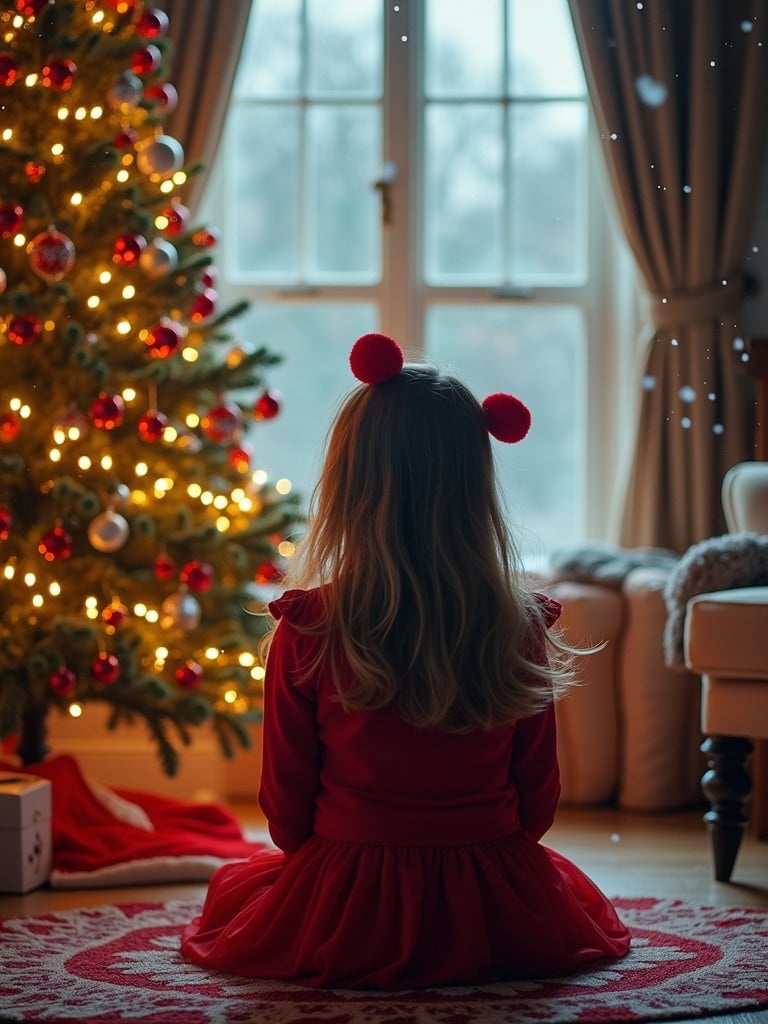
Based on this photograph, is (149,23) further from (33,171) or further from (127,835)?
(127,835)

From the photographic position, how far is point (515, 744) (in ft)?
5.81

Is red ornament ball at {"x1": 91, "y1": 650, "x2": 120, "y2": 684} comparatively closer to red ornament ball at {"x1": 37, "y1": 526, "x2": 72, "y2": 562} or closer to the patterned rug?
red ornament ball at {"x1": 37, "y1": 526, "x2": 72, "y2": 562}

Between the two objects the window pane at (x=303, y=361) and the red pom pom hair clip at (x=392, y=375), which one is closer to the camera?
the red pom pom hair clip at (x=392, y=375)

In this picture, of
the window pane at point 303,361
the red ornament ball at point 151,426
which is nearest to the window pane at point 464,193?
the window pane at point 303,361

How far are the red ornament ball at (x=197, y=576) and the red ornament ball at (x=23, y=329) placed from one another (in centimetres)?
54

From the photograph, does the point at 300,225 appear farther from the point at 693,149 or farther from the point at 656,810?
the point at 656,810

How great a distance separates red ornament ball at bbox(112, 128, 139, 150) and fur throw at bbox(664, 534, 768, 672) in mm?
1392

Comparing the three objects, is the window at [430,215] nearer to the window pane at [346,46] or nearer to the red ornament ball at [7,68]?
the window pane at [346,46]

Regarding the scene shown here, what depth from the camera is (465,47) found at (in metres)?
3.48

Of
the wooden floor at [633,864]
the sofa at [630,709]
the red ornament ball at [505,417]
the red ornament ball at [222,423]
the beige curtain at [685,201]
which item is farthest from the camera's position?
the beige curtain at [685,201]

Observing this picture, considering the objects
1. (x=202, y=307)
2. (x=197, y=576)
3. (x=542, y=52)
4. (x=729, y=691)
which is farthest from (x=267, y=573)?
(x=542, y=52)

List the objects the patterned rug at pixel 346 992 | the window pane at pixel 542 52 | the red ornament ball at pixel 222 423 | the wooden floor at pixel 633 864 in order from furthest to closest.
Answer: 1. the window pane at pixel 542 52
2. the red ornament ball at pixel 222 423
3. the wooden floor at pixel 633 864
4. the patterned rug at pixel 346 992

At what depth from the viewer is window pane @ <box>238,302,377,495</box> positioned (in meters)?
3.54

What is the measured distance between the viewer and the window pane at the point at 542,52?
11.3 feet
